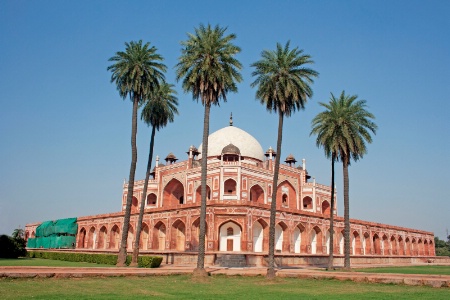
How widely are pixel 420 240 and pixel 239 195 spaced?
122ft

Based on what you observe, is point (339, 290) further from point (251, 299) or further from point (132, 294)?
point (132, 294)

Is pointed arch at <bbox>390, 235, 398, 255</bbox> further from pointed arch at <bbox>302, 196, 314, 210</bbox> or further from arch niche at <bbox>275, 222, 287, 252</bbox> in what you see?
arch niche at <bbox>275, 222, 287, 252</bbox>

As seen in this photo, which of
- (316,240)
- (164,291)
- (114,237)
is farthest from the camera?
(114,237)

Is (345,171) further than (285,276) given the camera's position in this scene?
Yes

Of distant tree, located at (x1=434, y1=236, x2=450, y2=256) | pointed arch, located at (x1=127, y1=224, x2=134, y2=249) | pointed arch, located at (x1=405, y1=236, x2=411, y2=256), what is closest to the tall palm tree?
pointed arch, located at (x1=127, y1=224, x2=134, y2=249)

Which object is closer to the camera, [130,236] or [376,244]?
[130,236]

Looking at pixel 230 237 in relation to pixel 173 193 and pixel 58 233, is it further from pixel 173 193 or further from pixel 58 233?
pixel 58 233

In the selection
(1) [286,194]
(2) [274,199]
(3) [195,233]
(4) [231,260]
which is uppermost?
(1) [286,194]

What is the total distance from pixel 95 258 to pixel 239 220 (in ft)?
42.7

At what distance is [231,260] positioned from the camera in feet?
102

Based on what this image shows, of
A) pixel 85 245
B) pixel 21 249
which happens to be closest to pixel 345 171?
pixel 21 249

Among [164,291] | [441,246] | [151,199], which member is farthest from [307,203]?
[441,246]

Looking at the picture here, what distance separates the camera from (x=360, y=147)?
3020 cm

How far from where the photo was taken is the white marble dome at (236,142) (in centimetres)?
5634
